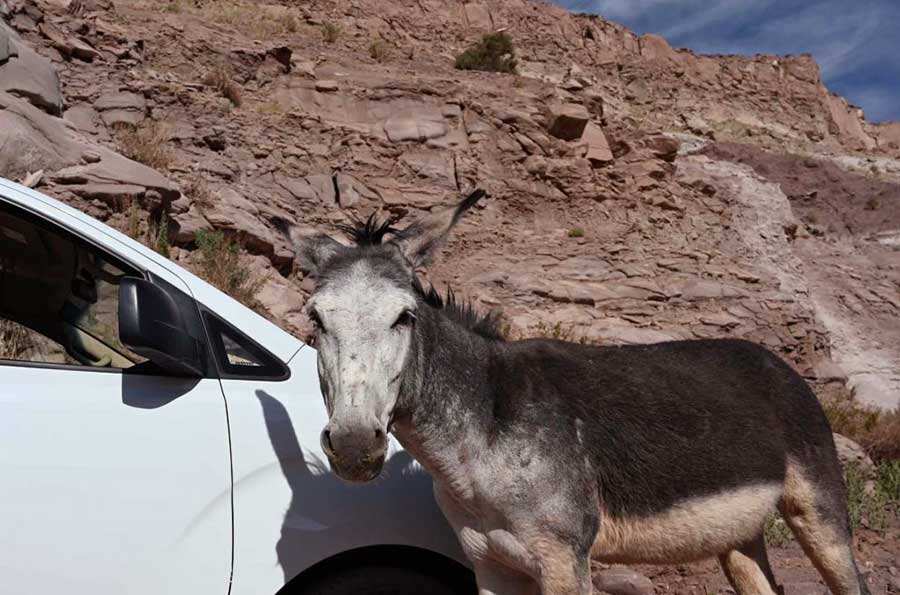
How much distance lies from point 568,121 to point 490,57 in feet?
29.9

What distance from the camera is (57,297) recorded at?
3885 millimetres

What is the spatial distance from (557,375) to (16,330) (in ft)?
10.3

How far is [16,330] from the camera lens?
4.17 meters

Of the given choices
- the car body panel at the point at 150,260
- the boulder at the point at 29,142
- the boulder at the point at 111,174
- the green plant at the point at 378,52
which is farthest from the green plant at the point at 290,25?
the car body panel at the point at 150,260

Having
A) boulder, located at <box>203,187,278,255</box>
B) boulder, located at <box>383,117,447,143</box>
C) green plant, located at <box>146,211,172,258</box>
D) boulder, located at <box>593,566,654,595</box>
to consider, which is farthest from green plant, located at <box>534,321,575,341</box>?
boulder, located at <box>593,566,654,595</box>

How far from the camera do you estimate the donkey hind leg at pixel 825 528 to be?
3691mm

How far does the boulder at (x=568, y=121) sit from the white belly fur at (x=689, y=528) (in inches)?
561

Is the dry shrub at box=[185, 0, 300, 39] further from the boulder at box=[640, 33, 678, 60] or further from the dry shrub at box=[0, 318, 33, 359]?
the boulder at box=[640, 33, 678, 60]

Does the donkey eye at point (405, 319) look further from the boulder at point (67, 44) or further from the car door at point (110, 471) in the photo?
the boulder at point (67, 44)

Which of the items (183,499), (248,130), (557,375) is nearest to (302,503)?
(183,499)

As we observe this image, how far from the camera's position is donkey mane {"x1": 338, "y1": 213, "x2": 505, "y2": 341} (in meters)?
3.09

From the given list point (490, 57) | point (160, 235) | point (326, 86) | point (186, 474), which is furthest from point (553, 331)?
point (490, 57)

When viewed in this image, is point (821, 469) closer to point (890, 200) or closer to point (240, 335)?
point (240, 335)

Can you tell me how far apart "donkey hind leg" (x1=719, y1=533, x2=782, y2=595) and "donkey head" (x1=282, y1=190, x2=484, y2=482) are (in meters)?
2.64
